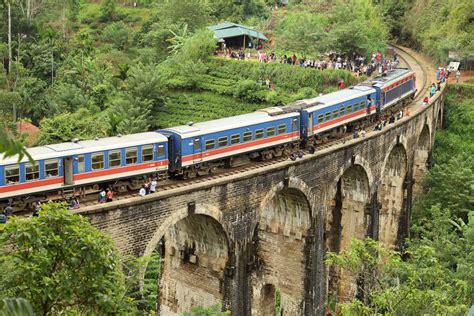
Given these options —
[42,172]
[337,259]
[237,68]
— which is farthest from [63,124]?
[337,259]

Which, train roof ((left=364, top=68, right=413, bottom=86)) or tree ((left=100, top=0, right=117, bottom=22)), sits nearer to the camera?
train roof ((left=364, top=68, right=413, bottom=86))

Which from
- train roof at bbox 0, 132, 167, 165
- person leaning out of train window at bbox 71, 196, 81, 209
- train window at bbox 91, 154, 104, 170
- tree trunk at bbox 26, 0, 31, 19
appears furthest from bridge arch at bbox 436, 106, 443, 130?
tree trunk at bbox 26, 0, 31, 19

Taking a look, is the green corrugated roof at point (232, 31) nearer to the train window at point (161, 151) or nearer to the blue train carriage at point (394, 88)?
the blue train carriage at point (394, 88)

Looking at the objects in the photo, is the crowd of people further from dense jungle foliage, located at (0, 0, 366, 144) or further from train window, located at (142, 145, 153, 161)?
train window, located at (142, 145, 153, 161)

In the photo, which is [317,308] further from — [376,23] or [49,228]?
[376,23]

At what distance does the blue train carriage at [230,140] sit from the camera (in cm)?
2580

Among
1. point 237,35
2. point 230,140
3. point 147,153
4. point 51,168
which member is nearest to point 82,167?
point 51,168

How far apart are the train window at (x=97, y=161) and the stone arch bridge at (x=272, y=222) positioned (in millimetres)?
2032

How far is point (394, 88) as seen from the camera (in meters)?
43.6

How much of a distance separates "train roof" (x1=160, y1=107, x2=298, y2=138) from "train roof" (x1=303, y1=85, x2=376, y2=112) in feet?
7.30

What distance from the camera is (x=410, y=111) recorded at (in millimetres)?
44375

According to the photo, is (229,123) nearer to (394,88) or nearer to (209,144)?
(209,144)

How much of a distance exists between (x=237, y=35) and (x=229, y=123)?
132 feet

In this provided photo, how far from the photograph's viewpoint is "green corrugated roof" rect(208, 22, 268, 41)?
66750mm
